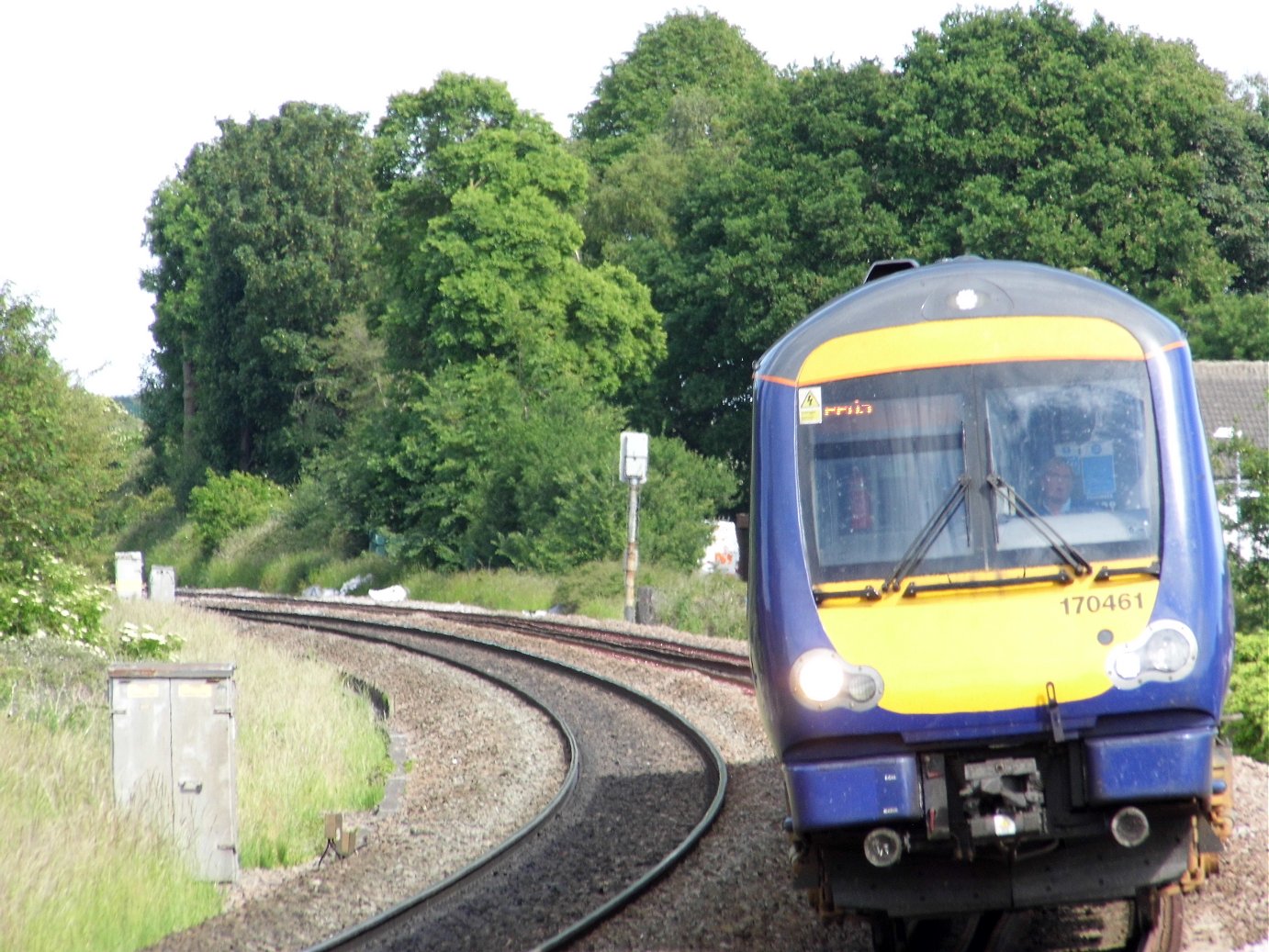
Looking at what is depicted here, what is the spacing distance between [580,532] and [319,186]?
1106 inches

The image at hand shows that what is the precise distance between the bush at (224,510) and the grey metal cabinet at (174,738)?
129 feet

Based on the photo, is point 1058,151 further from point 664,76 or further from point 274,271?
point 274,271

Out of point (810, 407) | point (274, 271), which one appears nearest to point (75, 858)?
point (810, 407)

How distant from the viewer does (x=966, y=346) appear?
6508 mm

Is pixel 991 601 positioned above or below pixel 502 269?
below

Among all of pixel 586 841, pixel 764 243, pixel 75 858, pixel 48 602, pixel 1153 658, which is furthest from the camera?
pixel 764 243

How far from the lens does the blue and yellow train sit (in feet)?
19.2

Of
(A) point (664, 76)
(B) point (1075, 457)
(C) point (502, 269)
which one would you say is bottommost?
(B) point (1075, 457)

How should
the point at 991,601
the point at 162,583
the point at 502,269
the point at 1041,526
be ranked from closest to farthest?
the point at 991,601 → the point at 1041,526 → the point at 162,583 → the point at 502,269

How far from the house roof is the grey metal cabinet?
Answer: 26324 millimetres

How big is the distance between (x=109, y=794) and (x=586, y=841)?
10.0 feet

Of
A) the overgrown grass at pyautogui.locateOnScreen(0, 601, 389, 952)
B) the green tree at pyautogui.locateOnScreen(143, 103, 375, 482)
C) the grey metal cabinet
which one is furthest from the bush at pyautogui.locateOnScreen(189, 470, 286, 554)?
the grey metal cabinet

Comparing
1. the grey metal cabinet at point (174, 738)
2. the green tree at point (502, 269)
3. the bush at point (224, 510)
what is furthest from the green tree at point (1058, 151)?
the grey metal cabinet at point (174, 738)

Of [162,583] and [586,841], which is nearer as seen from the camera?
[586,841]
